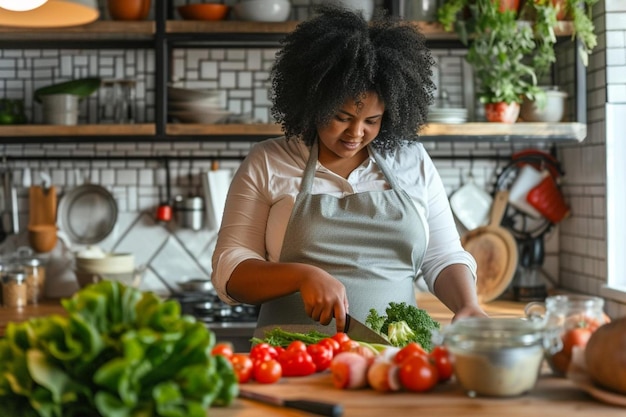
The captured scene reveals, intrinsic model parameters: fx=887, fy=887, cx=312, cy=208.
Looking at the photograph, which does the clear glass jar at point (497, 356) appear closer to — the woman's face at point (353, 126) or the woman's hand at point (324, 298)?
the woman's hand at point (324, 298)

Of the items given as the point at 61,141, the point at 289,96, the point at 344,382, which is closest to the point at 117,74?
the point at 61,141

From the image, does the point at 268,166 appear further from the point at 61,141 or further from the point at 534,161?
the point at 534,161

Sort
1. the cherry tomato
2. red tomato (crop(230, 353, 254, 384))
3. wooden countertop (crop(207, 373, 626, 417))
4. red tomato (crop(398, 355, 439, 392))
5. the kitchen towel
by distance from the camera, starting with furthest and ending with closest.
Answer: the kitchen towel → the cherry tomato → red tomato (crop(230, 353, 254, 384)) → red tomato (crop(398, 355, 439, 392)) → wooden countertop (crop(207, 373, 626, 417))

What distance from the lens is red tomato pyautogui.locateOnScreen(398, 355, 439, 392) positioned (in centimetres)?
151

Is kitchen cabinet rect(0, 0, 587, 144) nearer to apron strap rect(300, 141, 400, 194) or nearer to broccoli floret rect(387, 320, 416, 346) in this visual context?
apron strap rect(300, 141, 400, 194)

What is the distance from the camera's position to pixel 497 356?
1.42 metres

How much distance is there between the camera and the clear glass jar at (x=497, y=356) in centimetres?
142

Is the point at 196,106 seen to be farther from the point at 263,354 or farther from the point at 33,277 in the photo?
the point at 263,354

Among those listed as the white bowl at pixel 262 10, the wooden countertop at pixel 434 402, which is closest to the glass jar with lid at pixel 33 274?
the white bowl at pixel 262 10

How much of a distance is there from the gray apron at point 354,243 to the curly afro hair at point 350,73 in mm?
135

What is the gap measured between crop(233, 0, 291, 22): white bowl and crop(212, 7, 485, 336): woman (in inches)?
54.3

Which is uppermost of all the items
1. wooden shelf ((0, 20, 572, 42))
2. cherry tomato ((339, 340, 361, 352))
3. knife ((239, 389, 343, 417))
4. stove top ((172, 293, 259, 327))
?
wooden shelf ((0, 20, 572, 42))

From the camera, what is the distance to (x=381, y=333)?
2.08 meters

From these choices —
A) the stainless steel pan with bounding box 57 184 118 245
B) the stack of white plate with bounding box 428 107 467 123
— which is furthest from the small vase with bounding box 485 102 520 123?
the stainless steel pan with bounding box 57 184 118 245
